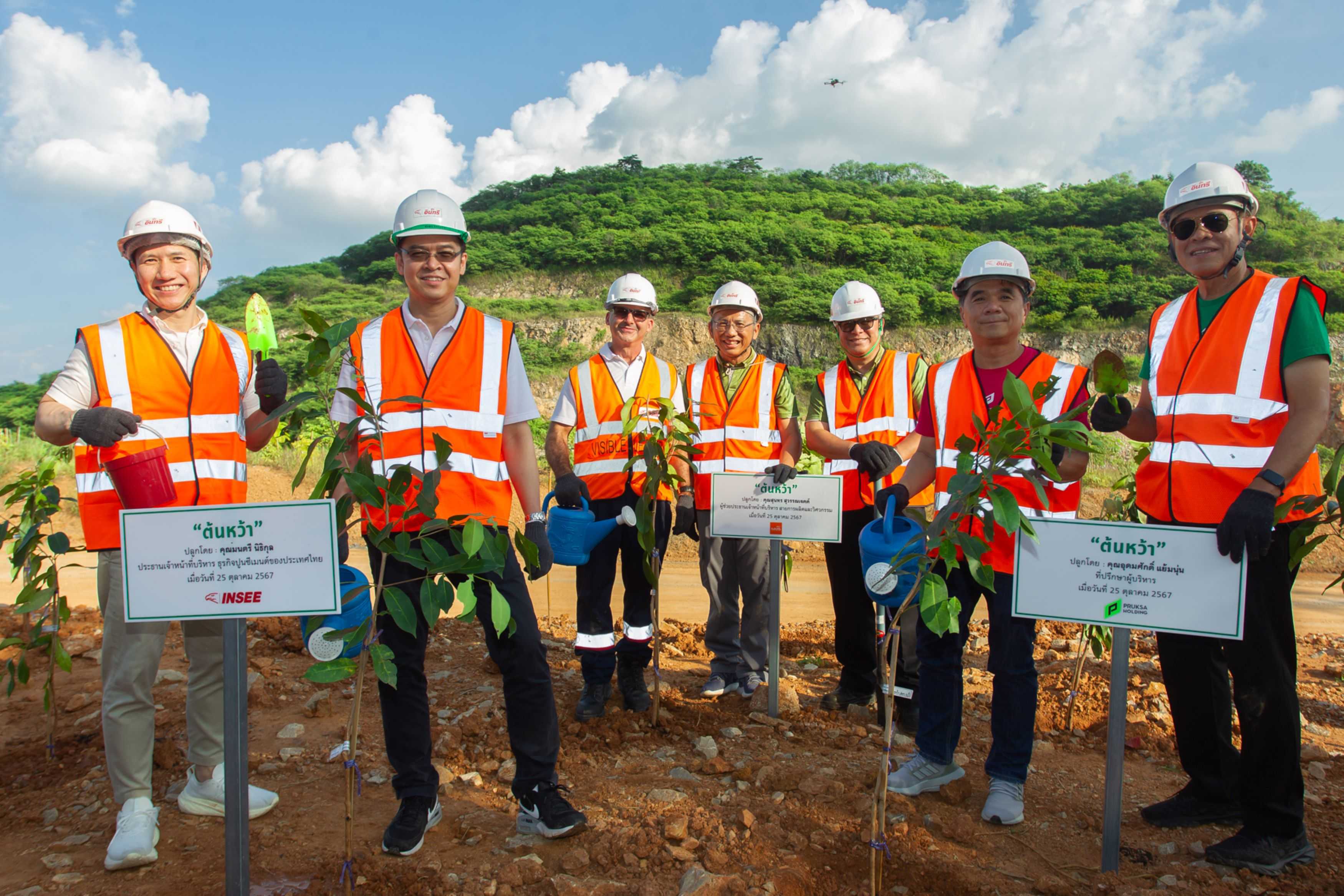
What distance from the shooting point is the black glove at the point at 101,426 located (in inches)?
109

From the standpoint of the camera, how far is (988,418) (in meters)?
3.37

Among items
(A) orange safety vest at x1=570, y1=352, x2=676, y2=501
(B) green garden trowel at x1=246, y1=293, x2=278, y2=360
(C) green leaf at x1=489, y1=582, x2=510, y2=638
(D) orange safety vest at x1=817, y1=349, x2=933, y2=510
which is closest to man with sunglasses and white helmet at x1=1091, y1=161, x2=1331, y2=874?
(D) orange safety vest at x1=817, y1=349, x2=933, y2=510

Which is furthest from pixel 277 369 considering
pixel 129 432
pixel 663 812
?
pixel 663 812

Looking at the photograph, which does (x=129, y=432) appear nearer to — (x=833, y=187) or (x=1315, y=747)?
(x=1315, y=747)

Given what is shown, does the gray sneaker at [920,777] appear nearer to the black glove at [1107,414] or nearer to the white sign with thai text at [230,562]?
the black glove at [1107,414]

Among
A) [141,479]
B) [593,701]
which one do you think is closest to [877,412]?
[593,701]

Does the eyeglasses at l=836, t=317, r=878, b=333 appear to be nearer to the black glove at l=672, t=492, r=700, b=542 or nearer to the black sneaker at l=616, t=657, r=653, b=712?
the black glove at l=672, t=492, r=700, b=542

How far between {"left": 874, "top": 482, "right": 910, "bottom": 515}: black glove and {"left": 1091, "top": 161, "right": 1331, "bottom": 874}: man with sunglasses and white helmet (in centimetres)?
73

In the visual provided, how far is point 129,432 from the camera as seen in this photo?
2.81m

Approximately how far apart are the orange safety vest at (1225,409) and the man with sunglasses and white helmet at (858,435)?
156 cm

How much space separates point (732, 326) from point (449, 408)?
7.29ft

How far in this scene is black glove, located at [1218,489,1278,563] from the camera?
2.44 meters

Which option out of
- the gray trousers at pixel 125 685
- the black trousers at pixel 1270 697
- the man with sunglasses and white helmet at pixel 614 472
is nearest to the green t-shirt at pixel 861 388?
the man with sunglasses and white helmet at pixel 614 472

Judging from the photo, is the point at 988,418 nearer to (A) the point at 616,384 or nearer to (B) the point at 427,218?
(A) the point at 616,384
